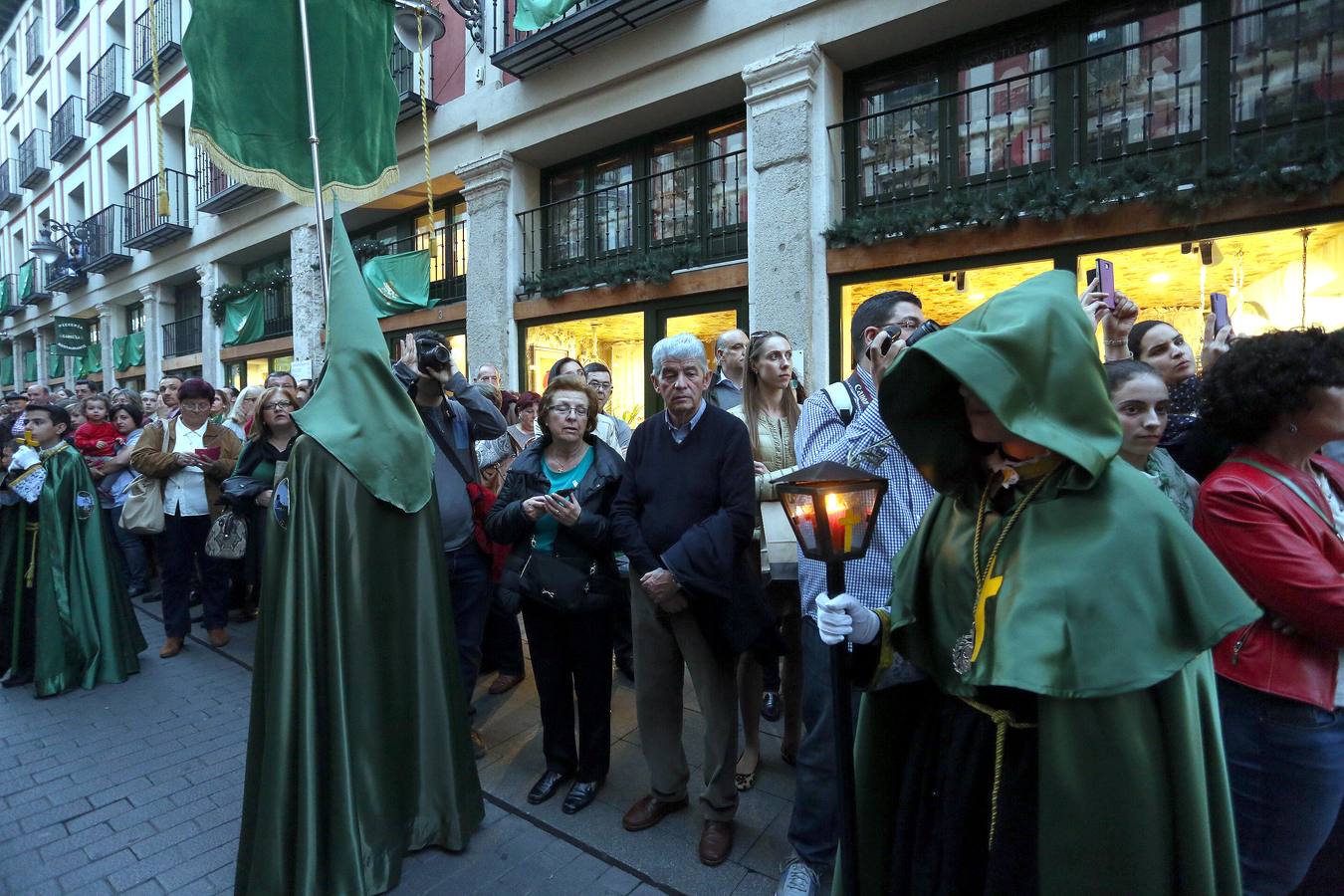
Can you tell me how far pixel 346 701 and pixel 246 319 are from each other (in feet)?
50.6

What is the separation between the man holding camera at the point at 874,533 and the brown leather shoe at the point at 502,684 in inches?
103

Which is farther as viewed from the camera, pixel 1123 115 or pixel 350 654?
pixel 1123 115

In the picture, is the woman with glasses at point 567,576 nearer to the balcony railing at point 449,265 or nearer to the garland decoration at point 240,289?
the balcony railing at point 449,265

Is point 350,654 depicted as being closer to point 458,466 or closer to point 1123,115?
point 458,466

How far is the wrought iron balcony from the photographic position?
896 cm

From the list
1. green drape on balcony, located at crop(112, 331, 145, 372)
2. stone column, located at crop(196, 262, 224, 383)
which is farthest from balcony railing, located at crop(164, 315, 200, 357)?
stone column, located at crop(196, 262, 224, 383)

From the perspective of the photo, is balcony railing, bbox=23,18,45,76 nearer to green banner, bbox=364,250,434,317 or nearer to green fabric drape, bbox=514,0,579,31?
green banner, bbox=364,250,434,317

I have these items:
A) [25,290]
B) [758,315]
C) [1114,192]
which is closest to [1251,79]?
[1114,192]

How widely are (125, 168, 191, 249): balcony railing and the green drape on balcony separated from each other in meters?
2.50

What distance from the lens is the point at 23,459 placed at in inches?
194

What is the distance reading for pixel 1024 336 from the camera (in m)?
1.40

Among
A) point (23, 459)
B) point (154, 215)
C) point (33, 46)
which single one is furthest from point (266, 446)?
point (33, 46)

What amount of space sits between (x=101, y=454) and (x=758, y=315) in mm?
7250

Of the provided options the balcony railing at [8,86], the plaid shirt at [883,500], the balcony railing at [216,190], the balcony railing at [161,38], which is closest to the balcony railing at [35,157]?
the balcony railing at [8,86]
